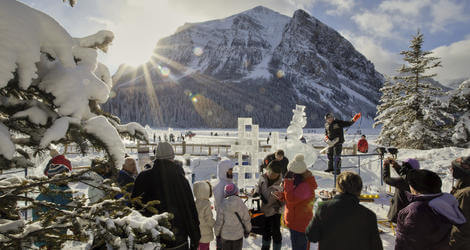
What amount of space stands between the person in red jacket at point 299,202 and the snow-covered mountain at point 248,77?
223 feet

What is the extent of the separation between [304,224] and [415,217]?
4.35 feet

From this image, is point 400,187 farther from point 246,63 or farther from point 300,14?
point 300,14

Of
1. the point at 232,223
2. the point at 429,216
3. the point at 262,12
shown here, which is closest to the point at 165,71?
the point at 262,12

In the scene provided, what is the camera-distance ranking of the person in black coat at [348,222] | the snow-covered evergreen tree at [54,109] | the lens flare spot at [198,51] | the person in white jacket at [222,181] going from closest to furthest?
the snow-covered evergreen tree at [54,109] → the person in black coat at [348,222] → the person in white jacket at [222,181] → the lens flare spot at [198,51]

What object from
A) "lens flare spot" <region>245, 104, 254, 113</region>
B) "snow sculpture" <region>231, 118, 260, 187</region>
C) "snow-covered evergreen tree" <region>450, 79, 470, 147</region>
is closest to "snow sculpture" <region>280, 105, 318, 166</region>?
"snow sculpture" <region>231, 118, 260, 187</region>

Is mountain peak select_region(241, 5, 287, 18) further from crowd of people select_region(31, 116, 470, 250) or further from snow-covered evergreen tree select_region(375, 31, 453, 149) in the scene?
crowd of people select_region(31, 116, 470, 250)

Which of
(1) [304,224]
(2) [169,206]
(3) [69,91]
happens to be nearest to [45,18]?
(3) [69,91]

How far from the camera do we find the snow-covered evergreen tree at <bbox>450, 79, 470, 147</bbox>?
1334cm

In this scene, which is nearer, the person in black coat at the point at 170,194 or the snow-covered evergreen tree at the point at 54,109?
the snow-covered evergreen tree at the point at 54,109

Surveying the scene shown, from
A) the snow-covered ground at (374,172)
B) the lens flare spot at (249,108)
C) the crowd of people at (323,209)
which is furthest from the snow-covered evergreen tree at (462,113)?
the lens flare spot at (249,108)

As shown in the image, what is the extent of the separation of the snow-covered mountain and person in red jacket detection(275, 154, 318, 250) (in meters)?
68.1

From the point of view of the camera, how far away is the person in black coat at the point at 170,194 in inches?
93.6

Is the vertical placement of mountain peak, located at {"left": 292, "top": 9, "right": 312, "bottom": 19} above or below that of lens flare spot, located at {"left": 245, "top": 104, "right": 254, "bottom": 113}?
above

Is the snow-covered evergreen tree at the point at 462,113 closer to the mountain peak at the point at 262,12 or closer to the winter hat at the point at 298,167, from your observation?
the winter hat at the point at 298,167
